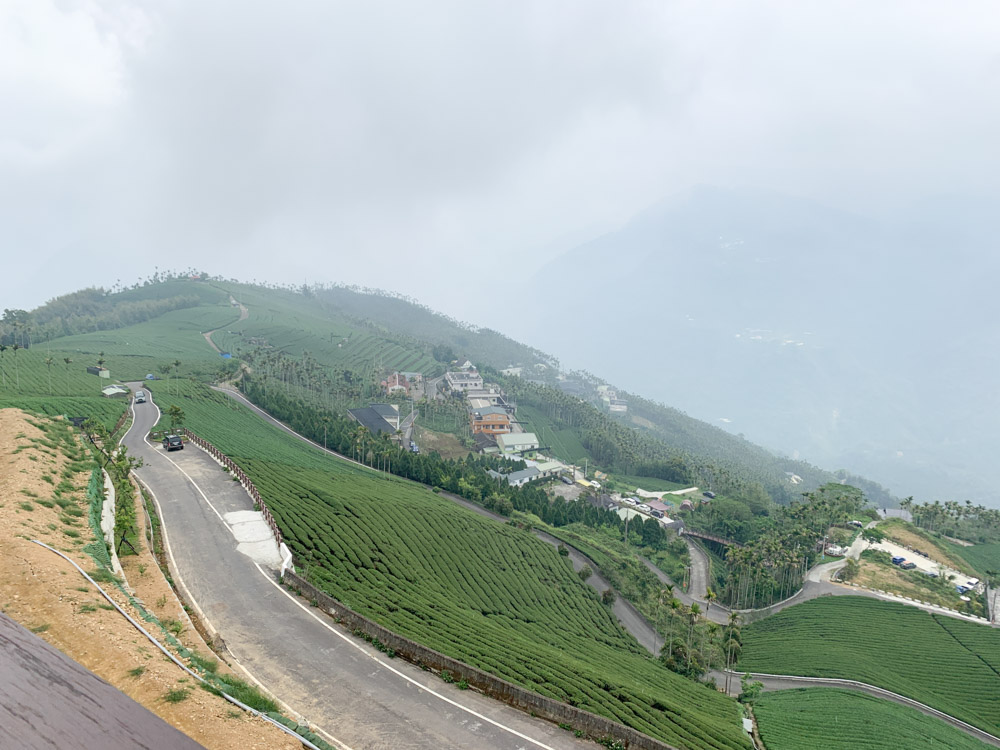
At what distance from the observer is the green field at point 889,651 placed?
1508 inches

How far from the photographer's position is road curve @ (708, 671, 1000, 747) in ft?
115

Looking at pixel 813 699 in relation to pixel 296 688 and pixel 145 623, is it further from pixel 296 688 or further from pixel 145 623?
pixel 145 623

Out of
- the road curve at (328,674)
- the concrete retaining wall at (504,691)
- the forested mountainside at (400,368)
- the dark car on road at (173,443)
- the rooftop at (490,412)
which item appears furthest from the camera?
the rooftop at (490,412)

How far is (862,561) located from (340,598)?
6539 centimetres

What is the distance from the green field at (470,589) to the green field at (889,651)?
45.9 feet

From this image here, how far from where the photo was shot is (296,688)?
56.5 ft

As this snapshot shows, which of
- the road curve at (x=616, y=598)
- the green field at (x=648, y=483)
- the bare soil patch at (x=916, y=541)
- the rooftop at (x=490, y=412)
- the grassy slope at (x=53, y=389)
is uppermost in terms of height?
the rooftop at (x=490, y=412)

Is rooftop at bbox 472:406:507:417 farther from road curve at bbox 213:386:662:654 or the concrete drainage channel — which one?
the concrete drainage channel

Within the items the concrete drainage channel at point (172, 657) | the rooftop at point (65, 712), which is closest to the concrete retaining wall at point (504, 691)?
the concrete drainage channel at point (172, 657)

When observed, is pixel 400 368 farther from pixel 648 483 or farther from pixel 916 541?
pixel 916 541

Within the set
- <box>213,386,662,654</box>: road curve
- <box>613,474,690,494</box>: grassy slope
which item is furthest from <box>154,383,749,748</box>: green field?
<box>613,474,690,494</box>: grassy slope

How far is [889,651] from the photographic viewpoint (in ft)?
144

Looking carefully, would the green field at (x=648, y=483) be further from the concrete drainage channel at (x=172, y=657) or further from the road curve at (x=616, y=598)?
the concrete drainage channel at (x=172, y=657)

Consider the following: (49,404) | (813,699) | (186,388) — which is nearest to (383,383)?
(186,388)
